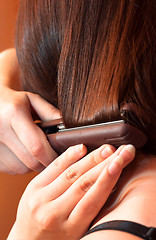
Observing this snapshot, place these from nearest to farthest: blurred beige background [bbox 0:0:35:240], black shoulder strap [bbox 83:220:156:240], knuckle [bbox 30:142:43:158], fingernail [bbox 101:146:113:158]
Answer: black shoulder strap [bbox 83:220:156:240] < fingernail [bbox 101:146:113:158] < knuckle [bbox 30:142:43:158] < blurred beige background [bbox 0:0:35:240]

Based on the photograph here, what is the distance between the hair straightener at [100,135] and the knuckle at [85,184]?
61 mm

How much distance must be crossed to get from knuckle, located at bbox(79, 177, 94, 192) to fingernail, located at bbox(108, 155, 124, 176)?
60 mm

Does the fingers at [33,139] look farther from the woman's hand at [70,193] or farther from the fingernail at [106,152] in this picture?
the fingernail at [106,152]

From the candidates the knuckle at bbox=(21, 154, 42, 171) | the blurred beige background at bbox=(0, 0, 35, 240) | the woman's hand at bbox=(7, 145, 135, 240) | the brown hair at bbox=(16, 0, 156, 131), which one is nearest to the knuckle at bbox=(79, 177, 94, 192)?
the woman's hand at bbox=(7, 145, 135, 240)

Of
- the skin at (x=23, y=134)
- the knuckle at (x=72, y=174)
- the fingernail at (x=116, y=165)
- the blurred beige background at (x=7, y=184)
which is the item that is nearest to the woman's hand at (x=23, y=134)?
the skin at (x=23, y=134)

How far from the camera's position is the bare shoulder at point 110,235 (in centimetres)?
45

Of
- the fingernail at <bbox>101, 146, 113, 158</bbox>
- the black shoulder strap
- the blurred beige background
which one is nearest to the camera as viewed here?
the black shoulder strap

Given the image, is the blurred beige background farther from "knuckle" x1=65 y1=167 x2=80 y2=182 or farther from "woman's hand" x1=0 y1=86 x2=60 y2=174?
"knuckle" x1=65 y1=167 x2=80 y2=182

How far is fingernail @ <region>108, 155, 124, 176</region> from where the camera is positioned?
0.52 meters

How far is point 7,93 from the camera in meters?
0.85

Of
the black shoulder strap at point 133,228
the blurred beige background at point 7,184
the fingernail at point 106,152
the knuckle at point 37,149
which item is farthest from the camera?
the blurred beige background at point 7,184

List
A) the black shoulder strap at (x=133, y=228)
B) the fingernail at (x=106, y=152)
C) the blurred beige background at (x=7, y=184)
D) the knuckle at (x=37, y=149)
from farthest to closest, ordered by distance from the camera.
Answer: the blurred beige background at (x=7, y=184) → the knuckle at (x=37, y=149) → the fingernail at (x=106, y=152) → the black shoulder strap at (x=133, y=228)

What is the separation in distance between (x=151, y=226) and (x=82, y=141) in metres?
0.20

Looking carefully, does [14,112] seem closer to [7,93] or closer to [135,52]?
[7,93]
